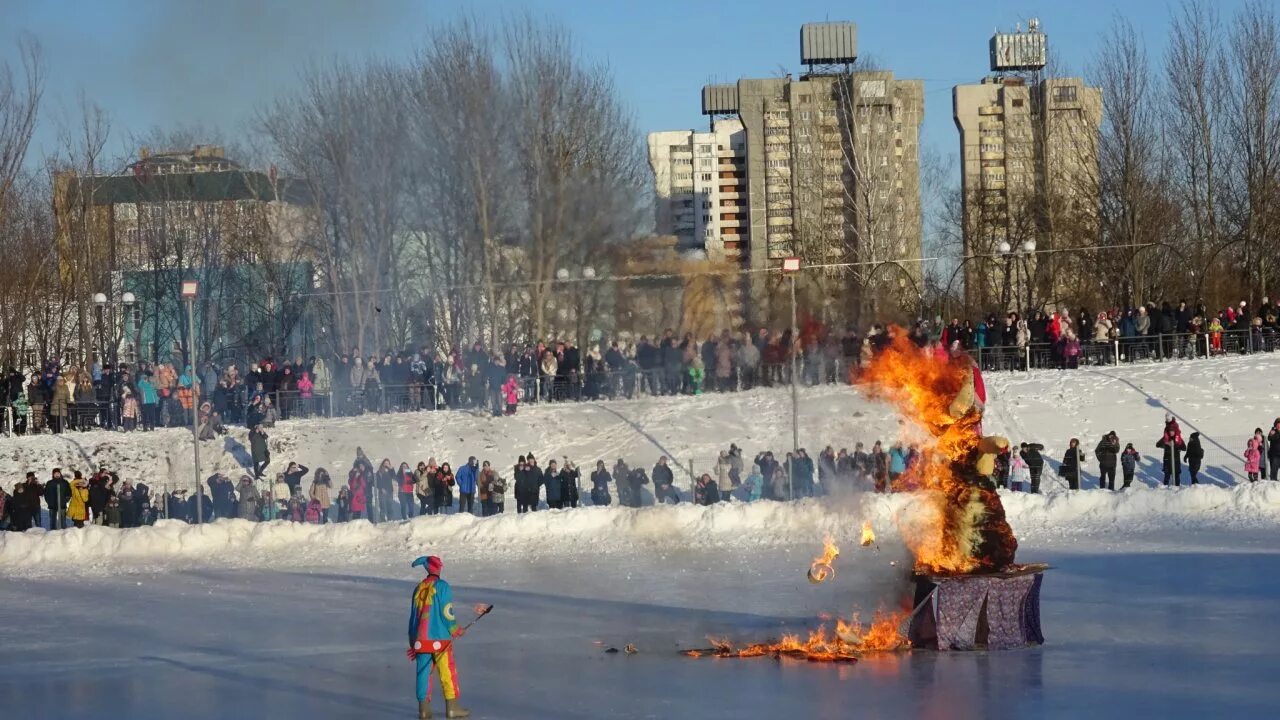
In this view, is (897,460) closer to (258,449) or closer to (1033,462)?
(1033,462)

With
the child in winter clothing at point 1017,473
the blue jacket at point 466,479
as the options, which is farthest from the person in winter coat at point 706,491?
the child in winter clothing at point 1017,473

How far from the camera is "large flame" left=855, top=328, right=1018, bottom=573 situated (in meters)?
15.6

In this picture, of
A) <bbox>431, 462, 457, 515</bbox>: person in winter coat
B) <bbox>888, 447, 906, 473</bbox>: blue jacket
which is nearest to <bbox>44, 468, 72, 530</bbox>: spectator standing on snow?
<bbox>431, 462, 457, 515</bbox>: person in winter coat

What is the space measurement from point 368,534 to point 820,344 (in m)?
10.0

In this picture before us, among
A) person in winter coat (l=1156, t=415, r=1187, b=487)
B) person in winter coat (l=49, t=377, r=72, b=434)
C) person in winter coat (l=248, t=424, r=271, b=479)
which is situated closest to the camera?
person in winter coat (l=1156, t=415, r=1187, b=487)

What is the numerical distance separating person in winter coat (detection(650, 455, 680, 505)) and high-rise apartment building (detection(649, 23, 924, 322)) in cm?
985

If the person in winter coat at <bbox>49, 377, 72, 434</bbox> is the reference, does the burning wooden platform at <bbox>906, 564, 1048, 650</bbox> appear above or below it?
below

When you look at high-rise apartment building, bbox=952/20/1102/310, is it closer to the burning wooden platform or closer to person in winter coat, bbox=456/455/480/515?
person in winter coat, bbox=456/455/480/515

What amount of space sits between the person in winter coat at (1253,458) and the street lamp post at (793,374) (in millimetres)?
10795

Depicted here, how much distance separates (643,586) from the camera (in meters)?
21.3

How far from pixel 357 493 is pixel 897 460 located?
45.2 feet

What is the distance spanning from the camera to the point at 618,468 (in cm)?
3042

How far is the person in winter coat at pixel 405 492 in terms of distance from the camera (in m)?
30.3

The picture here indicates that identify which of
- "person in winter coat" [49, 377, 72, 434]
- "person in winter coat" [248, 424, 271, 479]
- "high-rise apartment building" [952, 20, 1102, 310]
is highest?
"high-rise apartment building" [952, 20, 1102, 310]
